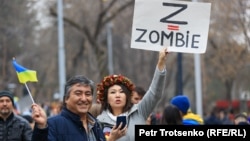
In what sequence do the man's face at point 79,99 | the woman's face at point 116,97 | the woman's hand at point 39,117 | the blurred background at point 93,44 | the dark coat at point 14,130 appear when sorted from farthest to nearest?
the blurred background at point 93,44 < the dark coat at point 14,130 < the woman's face at point 116,97 < the man's face at point 79,99 < the woman's hand at point 39,117

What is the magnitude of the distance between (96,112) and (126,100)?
39cm

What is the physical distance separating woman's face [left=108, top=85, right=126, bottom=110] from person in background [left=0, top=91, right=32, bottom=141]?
2.09 metres

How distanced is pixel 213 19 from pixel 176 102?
62.5 feet

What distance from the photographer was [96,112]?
6.94 meters

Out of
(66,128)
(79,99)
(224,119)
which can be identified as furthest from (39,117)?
(224,119)

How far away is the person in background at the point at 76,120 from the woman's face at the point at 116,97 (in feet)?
3.52

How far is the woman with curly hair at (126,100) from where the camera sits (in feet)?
21.1

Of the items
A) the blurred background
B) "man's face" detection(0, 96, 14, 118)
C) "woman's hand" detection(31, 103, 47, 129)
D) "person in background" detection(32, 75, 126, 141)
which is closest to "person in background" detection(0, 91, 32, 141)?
"man's face" detection(0, 96, 14, 118)

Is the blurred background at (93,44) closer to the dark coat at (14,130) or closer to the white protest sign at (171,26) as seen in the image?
the dark coat at (14,130)

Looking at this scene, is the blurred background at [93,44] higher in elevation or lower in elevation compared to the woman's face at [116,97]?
higher

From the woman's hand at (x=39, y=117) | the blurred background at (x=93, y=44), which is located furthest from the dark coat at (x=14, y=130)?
the blurred background at (x=93, y=44)

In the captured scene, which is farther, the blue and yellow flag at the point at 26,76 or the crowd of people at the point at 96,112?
the blue and yellow flag at the point at 26,76

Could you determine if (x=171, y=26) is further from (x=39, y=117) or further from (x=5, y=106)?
(x=39, y=117)

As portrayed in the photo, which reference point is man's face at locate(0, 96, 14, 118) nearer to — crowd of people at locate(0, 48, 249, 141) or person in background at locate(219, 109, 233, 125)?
crowd of people at locate(0, 48, 249, 141)
